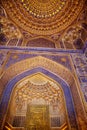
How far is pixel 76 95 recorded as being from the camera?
15.8 feet

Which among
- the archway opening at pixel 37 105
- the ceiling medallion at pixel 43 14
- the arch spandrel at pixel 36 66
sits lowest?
the archway opening at pixel 37 105

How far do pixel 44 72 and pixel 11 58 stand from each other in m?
1.54

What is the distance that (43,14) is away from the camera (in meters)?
8.05

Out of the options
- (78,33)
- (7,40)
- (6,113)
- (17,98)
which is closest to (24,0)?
(7,40)

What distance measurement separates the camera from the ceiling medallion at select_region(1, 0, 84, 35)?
7.15 metres

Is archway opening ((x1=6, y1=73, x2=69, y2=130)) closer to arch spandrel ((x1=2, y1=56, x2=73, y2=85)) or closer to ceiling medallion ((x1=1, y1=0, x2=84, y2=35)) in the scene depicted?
arch spandrel ((x1=2, y1=56, x2=73, y2=85))

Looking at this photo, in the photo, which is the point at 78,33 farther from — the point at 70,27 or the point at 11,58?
the point at 11,58

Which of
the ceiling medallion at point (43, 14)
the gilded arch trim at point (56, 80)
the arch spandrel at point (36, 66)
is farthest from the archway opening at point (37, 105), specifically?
the ceiling medallion at point (43, 14)

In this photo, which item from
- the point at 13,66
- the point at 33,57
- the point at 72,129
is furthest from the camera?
the point at 33,57

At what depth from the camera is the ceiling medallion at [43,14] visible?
7.15 m

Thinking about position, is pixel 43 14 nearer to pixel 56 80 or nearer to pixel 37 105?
pixel 56 80

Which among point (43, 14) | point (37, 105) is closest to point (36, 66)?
point (37, 105)

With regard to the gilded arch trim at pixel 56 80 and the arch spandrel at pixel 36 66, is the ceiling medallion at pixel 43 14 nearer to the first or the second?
the arch spandrel at pixel 36 66

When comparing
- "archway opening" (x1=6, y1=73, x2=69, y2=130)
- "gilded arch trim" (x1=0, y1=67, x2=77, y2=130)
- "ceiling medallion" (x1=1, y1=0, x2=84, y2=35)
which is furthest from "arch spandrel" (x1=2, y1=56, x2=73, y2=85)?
"ceiling medallion" (x1=1, y1=0, x2=84, y2=35)
